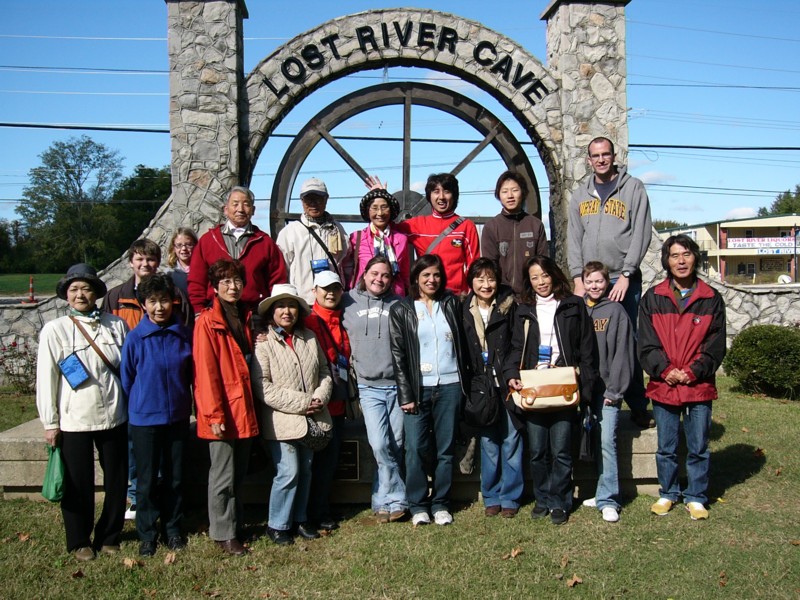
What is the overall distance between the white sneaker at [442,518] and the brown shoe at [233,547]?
3.98ft

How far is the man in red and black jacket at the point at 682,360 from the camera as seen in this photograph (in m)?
4.50

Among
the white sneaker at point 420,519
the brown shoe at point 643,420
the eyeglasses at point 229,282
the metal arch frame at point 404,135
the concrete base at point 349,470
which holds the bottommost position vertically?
the white sneaker at point 420,519

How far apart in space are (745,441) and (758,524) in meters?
Result: 2.17

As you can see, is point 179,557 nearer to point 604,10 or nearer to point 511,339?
point 511,339

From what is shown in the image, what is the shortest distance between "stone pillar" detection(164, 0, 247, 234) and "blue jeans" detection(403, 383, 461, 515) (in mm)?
4372

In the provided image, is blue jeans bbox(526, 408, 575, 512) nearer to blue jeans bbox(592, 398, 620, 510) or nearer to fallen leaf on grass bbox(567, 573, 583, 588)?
blue jeans bbox(592, 398, 620, 510)

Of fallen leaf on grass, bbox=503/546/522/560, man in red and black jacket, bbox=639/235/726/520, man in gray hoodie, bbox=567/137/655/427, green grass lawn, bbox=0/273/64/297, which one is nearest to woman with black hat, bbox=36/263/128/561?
fallen leaf on grass, bbox=503/546/522/560

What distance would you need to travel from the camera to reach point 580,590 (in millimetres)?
3596

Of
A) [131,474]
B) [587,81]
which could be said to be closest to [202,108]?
[587,81]

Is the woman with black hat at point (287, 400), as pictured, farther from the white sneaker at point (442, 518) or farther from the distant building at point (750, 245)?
the distant building at point (750, 245)

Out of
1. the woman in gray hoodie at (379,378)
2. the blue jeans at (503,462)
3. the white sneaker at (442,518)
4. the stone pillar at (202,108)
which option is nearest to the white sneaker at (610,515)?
the blue jeans at (503,462)

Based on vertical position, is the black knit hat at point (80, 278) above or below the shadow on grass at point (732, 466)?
above

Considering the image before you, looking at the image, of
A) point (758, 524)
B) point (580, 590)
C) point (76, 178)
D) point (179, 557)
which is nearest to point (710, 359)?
point (758, 524)

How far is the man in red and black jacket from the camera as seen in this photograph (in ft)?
14.8
